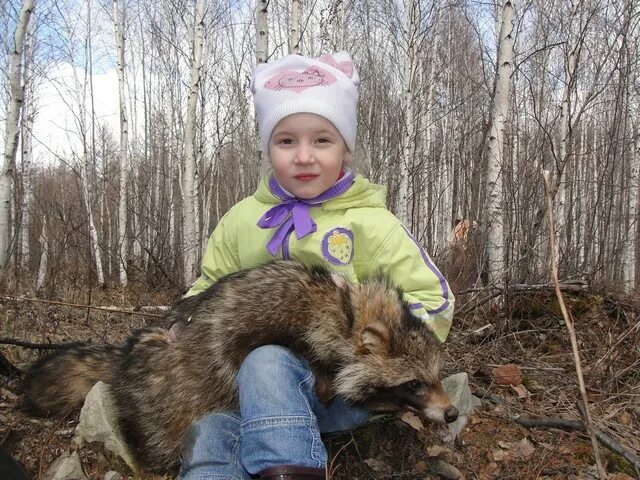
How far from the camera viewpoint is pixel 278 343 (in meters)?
2.24

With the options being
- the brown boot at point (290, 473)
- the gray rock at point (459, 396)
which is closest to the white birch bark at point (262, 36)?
the gray rock at point (459, 396)

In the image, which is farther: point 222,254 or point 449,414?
point 222,254

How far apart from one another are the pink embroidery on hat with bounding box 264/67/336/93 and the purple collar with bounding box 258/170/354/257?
55 cm

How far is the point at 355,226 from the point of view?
278 centimetres

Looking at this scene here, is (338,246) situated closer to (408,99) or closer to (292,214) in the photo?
(292,214)

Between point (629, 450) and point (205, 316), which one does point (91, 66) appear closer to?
point (205, 316)

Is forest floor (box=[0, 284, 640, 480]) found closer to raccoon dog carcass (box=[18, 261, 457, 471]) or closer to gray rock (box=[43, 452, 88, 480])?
gray rock (box=[43, 452, 88, 480])

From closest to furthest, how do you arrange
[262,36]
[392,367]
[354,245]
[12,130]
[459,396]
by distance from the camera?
1. [392,367]
2. [354,245]
3. [459,396]
4. [12,130]
5. [262,36]

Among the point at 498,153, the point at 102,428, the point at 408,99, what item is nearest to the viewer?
the point at 102,428

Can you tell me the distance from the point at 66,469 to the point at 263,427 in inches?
46.5

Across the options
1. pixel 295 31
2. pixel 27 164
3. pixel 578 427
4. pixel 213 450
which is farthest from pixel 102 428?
pixel 27 164

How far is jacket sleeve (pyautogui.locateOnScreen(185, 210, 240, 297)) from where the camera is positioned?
3160mm

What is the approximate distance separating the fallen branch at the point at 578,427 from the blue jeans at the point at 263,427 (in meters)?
1.36

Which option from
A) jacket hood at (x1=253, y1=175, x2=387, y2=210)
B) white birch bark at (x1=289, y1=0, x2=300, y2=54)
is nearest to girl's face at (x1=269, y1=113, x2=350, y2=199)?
jacket hood at (x1=253, y1=175, x2=387, y2=210)
